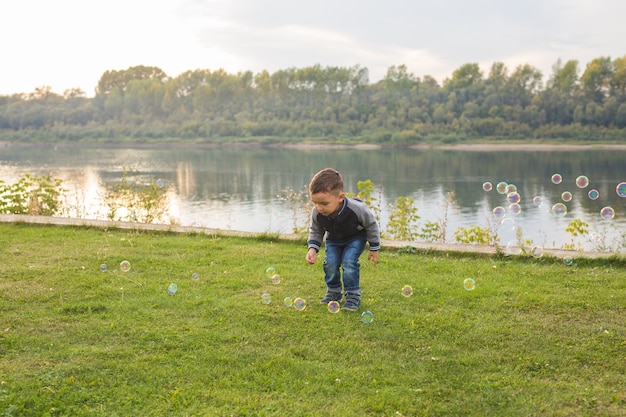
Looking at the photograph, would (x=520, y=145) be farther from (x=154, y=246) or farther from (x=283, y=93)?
(x=154, y=246)

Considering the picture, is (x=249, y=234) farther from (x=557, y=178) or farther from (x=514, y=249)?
(x=557, y=178)

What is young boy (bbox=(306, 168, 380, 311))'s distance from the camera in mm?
6398

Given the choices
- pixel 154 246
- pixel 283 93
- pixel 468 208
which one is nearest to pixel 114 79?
pixel 283 93

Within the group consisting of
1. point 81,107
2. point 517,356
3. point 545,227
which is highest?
point 81,107

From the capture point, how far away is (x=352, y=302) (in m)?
6.53

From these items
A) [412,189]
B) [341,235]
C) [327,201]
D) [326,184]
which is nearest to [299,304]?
[341,235]

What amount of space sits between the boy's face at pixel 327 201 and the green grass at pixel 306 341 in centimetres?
Answer: 110

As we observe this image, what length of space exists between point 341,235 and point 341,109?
111487 millimetres

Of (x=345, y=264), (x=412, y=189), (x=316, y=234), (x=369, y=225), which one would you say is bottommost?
(x=412, y=189)

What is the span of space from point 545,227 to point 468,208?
5.99 metres

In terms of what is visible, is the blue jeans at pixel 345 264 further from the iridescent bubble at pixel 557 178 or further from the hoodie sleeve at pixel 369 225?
the iridescent bubble at pixel 557 178

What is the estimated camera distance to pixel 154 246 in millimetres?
9695

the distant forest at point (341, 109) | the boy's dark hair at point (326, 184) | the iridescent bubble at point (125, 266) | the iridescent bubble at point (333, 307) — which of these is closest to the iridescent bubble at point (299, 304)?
the iridescent bubble at point (333, 307)

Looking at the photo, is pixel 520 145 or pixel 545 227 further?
pixel 520 145
